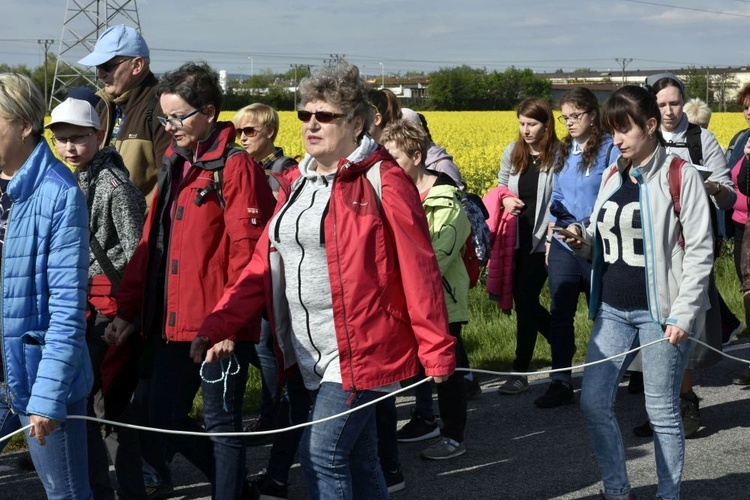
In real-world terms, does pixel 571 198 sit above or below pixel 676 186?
below

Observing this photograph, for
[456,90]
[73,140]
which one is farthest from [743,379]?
Result: [456,90]

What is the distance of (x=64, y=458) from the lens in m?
3.61

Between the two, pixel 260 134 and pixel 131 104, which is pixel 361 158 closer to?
pixel 131 104

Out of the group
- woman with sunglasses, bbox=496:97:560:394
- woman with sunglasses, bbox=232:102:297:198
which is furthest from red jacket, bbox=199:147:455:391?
woman with sunglasses, bbox=496:97:560:394

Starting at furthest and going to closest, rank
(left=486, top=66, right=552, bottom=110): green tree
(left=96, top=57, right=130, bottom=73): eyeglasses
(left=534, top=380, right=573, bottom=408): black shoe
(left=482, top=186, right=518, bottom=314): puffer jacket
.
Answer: (left=486, top=66, right=552, bottom=110): green tree, (left=482, top=186, right=518, bottom=314): puffer jacket, (left=534, top=380, right=573, bottom=408): black shoe, (left=96, top=57, right=130, bottom=73): eyeglasses

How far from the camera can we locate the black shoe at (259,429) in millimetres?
6234

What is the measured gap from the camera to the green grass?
24.7ft

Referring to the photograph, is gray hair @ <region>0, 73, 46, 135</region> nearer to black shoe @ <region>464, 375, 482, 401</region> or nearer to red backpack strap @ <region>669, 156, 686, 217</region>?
red backpack strap @ <region>669, 156, 686, 217</region>

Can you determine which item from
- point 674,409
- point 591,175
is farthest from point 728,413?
point 674,409

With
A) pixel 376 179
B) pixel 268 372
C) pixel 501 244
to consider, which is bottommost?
pixel 268 372

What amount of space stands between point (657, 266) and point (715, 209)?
2.18 metres

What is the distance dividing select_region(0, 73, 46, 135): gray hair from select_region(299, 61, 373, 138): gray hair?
913 millimetres

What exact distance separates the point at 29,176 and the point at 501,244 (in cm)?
427

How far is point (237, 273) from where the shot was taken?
452 centimetres
